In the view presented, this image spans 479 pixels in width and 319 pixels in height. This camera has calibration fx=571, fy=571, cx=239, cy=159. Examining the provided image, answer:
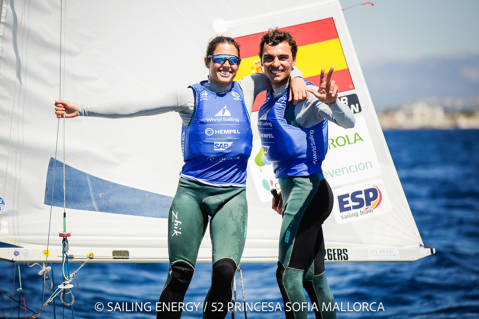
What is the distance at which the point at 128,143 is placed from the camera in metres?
4.66

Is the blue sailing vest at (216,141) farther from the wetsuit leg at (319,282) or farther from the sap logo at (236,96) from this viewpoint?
the wetsuit leg at (319,282)

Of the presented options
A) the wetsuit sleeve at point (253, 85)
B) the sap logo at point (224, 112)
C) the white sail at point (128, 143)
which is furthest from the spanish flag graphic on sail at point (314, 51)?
the sap logo at point (224, 112)

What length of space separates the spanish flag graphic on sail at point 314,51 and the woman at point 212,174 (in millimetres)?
1118

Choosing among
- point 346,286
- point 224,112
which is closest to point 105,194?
point 224,112

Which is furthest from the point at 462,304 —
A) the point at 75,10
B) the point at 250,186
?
the point at 75,10

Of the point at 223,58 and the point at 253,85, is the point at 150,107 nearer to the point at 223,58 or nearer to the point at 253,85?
the point at 223,58

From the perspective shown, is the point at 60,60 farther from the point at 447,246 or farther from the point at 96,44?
the point at 447,246

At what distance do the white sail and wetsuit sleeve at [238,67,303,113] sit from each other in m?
1.00

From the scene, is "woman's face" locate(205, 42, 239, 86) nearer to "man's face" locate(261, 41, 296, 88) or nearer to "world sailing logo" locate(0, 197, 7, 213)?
"man's face" locate(261, 41, 296, 88)

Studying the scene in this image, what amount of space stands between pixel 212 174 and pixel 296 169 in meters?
0.51

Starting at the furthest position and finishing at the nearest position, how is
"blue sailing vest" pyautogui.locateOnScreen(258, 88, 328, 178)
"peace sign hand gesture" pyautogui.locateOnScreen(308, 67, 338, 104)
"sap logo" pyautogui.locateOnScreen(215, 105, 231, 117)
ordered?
"blue sailing vest" pyautogui.locateOnScreen(258, 88, 328, 178), "sap logo" pyautogui.locateOnScreen(215, 105, 231, 117), "peace sign hand gesture" pyautogui.locateOnScreen(308, 67, 338, 104)

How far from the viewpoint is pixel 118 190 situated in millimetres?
4680

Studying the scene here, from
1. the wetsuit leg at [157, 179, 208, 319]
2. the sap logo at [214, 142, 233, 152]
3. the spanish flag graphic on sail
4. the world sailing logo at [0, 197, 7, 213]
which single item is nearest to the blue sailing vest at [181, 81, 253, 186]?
the sap logo at [214, 142, 233, 152]

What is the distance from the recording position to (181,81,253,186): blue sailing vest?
324 cm
